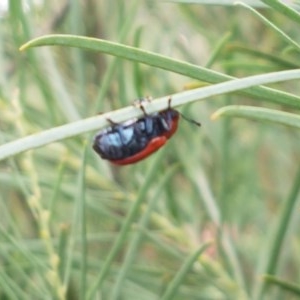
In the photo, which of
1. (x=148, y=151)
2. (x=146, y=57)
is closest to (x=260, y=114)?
(x=146, y=57)

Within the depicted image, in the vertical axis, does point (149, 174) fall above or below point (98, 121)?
above

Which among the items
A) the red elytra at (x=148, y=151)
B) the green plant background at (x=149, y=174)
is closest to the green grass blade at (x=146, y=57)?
the green plant background at (x=149, y=174)

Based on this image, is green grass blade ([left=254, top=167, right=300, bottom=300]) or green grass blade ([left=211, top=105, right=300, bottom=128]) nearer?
green grass blade ([left=211, top=105, right=300, bottom=128])

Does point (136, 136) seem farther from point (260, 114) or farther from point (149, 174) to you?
point (260, 114)

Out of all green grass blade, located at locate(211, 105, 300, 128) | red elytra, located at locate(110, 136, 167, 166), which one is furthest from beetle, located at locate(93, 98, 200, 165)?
green grass blade, located at locate(211, 105, 300, 128)

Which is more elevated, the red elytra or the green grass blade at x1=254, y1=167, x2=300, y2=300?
the green grass blade at x1=254, y1=167, x2=300, y2=300

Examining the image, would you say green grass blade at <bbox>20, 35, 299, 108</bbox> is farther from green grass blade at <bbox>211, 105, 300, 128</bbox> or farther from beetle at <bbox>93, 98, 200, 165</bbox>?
beetle at <bbox>93, 98, 200, 165</bbox>
